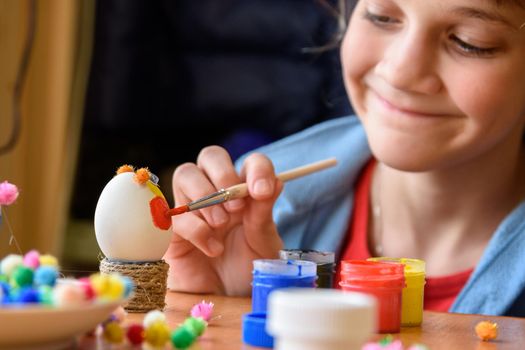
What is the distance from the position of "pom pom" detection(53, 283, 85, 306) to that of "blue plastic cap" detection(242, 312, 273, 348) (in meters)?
0.15

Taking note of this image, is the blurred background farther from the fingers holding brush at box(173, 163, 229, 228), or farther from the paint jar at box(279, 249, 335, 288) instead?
the paint jar at box(279, 249, 335, 288)

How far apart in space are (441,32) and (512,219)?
0.32 metres

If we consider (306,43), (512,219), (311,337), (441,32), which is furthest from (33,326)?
(306,43)

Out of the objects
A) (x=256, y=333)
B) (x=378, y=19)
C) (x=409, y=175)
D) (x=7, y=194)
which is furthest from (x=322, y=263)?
(x=409, y=175)

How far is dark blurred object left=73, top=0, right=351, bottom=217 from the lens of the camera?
1941 millimetres

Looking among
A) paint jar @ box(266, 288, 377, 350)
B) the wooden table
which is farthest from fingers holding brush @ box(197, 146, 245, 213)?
paint jar @ box(266, 288, 377, 350)

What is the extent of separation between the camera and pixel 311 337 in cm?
46

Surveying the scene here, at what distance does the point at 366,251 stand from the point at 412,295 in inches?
19.2

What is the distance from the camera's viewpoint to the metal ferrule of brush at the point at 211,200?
843 mm

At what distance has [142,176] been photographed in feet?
2.53

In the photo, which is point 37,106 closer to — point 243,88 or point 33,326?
point 243,88

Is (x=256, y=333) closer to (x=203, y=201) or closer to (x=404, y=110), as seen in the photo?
(x=203, y=201)

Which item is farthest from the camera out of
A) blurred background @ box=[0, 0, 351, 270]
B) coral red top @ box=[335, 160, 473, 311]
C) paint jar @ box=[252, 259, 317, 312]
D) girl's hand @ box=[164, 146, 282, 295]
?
blurred background @ box=[0, 0, 351, 270]

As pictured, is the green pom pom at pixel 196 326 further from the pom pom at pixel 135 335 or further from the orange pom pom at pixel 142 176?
the orange pom pom at pixel 142 176
